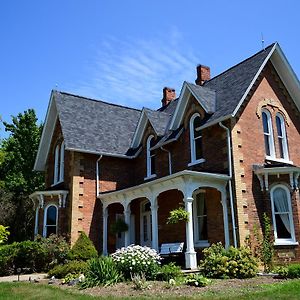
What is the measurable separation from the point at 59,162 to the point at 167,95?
29.0 feet

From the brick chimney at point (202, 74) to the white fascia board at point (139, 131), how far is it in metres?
4.25

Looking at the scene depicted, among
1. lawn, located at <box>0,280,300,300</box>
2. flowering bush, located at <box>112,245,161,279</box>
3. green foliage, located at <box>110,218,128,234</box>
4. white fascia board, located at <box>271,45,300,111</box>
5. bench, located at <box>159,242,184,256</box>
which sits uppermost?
white fascia board, located at <box>271,45,300,111</box>

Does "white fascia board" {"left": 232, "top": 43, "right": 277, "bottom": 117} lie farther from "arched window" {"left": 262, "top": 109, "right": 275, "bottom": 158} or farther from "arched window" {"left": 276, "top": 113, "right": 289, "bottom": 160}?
"arched window" {"left": 276, "top": 113, "right": 289, "bottom": 160}

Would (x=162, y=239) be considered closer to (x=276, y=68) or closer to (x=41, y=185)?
(x=276, y=68)

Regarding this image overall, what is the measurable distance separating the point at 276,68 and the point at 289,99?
1.80 m

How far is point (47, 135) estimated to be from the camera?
86.2 ft

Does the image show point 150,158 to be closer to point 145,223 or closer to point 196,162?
point 145,223

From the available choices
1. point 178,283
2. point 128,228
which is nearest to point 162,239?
point 128,228

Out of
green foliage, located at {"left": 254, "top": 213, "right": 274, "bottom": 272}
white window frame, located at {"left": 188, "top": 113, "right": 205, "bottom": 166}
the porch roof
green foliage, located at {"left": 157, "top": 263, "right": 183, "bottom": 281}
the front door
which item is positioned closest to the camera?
green foliage, located at {"left": 157, "top": 263, "right": 183, "bottom": 281}

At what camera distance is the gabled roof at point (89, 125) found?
2265 centimetres

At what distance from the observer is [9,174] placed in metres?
34.1

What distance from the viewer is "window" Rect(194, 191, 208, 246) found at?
1812cm

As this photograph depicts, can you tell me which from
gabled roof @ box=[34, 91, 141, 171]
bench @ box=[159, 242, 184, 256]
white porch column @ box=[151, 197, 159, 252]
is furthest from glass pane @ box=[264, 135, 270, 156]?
gabled roof @ box=[34, 91, 141, 171]

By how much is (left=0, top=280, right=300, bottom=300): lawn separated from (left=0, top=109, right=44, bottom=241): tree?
2085cm
